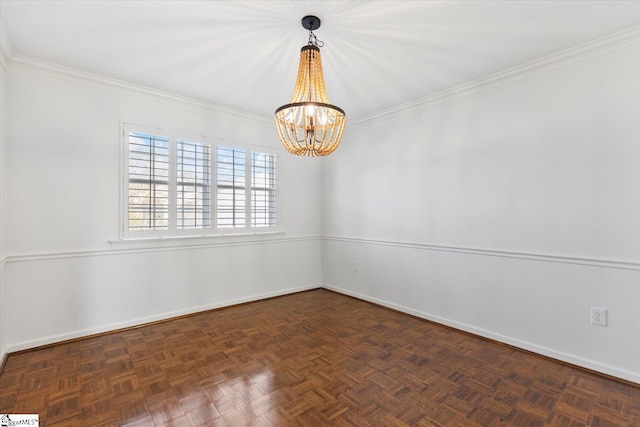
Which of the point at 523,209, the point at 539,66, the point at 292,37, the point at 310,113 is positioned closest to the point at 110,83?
the point at 292,37

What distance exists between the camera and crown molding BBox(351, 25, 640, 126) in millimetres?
2305

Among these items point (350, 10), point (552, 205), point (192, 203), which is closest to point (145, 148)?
point (192, 203)

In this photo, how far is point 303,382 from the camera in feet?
7.32

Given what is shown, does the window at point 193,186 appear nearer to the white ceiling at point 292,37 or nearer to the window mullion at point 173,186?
the window mullion at point 173,186

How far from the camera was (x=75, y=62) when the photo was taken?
109 inches

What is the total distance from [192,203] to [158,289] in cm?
105

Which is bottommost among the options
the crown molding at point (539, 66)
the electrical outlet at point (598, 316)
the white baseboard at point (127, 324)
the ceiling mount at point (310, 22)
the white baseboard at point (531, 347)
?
the white baseboard at point (531, 347)

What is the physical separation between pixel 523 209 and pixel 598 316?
3.29 feet

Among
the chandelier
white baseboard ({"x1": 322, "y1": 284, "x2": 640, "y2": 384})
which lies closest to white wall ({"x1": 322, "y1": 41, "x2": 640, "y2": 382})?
white baseboard ({"x1": 322, "y1": 284, "x2": 640, "y2": 384})

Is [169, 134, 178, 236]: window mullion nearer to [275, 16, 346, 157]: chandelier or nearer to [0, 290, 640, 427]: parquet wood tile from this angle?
[0, 290, 640, 427]: parquet wood tile

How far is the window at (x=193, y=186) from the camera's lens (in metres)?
3.27

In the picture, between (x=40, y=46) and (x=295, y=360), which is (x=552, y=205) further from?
(x=40, y=46)

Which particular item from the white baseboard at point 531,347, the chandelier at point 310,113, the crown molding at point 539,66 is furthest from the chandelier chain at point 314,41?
the white baseboard at point 531,347

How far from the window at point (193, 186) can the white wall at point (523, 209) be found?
5.29 ft
